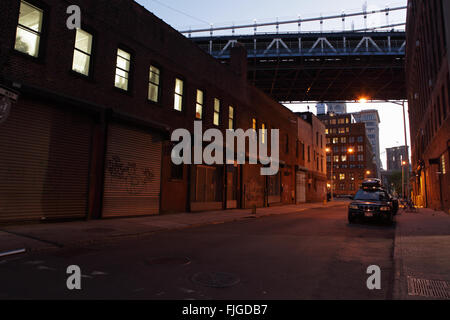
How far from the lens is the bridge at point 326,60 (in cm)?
4834

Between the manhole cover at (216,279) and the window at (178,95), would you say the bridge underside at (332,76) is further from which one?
the manhole cover at (216,279)

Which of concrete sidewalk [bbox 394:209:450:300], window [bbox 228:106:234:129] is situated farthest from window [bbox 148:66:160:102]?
concrete sidewalk [bbox 394:209:450:300]

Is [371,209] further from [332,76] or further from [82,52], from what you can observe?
[332,76]

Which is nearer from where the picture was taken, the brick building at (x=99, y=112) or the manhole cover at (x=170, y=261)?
the manhole cover at (x=170, y=261)

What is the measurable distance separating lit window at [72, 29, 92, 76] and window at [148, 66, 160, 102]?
3596 millimetres

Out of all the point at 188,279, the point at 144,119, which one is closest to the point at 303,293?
the point at 188,279

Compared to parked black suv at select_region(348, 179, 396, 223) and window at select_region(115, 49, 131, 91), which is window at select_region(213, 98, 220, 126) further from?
parked black suv at select_region(348, 179, 396, 223)

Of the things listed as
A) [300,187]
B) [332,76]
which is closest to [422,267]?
[300,187]

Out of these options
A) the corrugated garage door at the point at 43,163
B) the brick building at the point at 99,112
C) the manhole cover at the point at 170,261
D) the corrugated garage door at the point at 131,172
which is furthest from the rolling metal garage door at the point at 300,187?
the manhole cover at the point at 170,261

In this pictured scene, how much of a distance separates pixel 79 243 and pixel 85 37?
923 centimetres

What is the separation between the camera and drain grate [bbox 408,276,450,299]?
13.8 feet

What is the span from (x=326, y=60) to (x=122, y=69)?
4470 centimetres

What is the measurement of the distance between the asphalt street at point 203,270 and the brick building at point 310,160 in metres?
28.3

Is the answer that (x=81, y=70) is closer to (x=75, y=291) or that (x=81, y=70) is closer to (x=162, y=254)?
(x=162, y=254)
